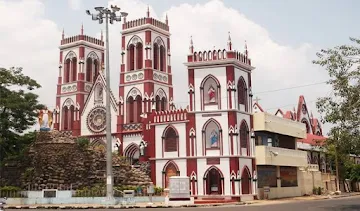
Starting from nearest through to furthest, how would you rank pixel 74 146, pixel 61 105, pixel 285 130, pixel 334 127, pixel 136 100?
pixel 334 127 < pixel 74 146 < pixel 285 130 < pixel 136 100 < pixel 61 105

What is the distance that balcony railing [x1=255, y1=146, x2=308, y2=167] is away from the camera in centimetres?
4125

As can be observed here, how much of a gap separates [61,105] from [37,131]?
1944cm

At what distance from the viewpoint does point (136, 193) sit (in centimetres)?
3600

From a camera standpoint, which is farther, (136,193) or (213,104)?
(213,104)

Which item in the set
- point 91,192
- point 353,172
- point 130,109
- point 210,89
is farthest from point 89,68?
point 353,172

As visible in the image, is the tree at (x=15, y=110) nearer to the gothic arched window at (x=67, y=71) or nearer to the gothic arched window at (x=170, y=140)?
the gothic arched window at (x=170, y=140)

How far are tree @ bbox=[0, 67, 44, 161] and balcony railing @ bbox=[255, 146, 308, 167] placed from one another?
18778mm

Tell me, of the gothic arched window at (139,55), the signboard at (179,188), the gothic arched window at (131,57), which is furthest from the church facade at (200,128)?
the signboard at (179,188)

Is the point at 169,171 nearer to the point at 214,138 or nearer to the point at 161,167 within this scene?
the point at 161,167

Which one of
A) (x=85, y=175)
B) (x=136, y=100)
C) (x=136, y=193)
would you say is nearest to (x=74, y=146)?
(x=85, y=175)

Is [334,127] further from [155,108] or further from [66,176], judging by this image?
[155,108]

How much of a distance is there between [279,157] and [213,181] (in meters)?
7.46

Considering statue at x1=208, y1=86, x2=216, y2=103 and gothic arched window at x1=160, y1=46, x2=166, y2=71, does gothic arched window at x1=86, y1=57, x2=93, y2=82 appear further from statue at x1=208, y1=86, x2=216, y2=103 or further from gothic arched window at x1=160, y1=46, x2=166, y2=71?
statue at x1=208, y1=86, x2=216, y2=103

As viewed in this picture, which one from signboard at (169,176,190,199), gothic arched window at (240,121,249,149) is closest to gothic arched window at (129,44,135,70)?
gothic arched window at (240,121,249,149)
